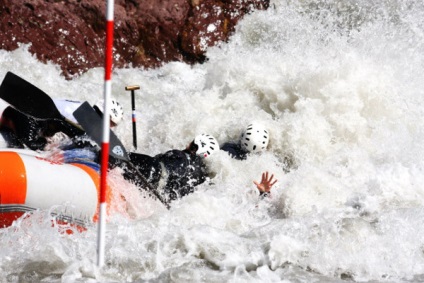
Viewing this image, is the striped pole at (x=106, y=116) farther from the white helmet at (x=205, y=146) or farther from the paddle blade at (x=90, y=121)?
the white helmet at (x=205, y=146)

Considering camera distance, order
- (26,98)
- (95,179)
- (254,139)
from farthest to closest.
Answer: (254,139) → (26,98) → (95,179)

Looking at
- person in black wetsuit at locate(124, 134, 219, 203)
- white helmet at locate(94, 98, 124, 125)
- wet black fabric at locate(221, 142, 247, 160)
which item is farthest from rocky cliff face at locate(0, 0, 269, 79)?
person in black wetsuit at locate(124, 134, 219, 203)

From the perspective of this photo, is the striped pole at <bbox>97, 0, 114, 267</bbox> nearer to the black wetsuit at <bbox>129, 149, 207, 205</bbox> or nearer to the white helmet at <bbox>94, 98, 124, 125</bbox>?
the black wetsuit at <bbox>129, 149, 207, 205</bbox>

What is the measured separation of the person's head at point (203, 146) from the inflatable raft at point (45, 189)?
134 centimetres

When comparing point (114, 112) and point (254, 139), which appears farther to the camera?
point (114, 112)

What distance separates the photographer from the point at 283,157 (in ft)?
19.6

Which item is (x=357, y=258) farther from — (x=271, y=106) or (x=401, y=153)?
(x=271, y=106)

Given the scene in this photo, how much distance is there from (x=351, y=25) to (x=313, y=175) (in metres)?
3.32

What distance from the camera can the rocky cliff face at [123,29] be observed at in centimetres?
733

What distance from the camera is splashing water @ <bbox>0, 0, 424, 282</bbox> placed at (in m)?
3.65

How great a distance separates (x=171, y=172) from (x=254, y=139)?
989mm

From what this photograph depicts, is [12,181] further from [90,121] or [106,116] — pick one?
[106,116]

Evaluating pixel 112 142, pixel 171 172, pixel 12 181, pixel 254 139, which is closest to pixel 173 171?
pixel 171 172

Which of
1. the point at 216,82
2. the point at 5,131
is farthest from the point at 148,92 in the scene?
the point at 5,131
